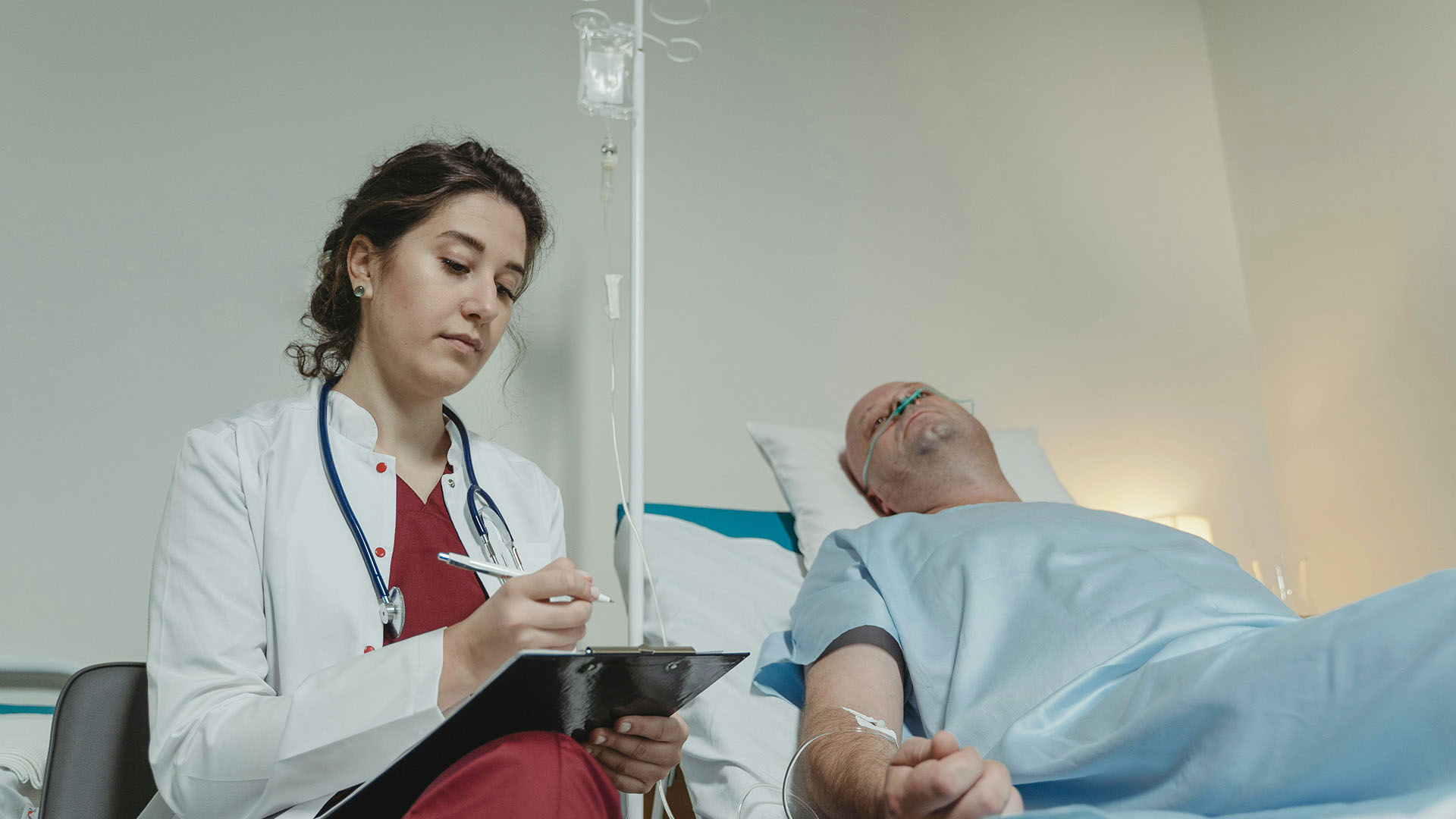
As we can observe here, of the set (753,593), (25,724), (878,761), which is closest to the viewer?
(878,761)

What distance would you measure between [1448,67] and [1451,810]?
232cm

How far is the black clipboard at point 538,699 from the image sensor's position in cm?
74

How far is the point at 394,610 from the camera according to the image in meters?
1.03

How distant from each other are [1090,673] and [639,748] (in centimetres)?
48

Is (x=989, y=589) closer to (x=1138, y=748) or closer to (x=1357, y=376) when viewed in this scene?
(x=1138, y=748)

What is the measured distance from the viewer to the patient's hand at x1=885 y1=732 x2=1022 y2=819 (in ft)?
2.39

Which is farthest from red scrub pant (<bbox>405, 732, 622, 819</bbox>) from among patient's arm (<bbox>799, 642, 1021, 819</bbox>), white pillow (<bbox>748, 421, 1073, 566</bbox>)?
white pillow (<bbox>748, 421, 1073, 566</bbox>)

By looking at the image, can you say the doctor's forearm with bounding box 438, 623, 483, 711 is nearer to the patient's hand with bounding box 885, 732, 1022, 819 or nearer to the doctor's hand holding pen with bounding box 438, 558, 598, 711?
the doctor's hand holding pen with bounding box 438, 558, 598, 711

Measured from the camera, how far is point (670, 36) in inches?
92.3

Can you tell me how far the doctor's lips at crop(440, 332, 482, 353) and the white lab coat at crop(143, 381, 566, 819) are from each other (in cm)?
14

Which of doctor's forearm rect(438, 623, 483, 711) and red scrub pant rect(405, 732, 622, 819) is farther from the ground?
doctor's forearm rect(438, 623, 483, 711)

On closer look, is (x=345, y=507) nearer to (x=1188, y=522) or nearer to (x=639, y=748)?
(x=639, y=748)

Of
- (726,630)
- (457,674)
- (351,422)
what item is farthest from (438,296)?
(726,630)

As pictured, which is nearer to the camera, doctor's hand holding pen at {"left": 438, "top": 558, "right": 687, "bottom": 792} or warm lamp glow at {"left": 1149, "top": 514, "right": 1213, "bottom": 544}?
doctor's hand holding pen at {"left": 438, "top": 558, "right": 687, "bottom": 792}
